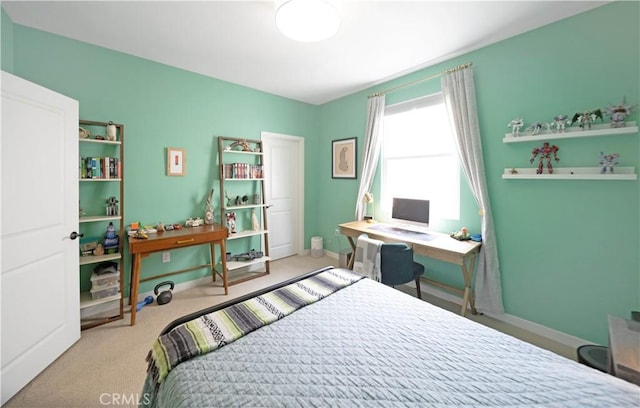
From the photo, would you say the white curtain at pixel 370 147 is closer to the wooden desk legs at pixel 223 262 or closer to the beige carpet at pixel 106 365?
the beige carpet at pixel 106 365

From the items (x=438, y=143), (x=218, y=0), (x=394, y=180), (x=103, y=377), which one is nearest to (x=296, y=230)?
(x=394, y=180)

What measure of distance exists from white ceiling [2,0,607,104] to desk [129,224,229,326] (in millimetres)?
1891

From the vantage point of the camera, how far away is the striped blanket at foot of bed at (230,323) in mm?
1062

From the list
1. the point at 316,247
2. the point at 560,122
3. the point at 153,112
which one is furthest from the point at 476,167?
the point at 153,112

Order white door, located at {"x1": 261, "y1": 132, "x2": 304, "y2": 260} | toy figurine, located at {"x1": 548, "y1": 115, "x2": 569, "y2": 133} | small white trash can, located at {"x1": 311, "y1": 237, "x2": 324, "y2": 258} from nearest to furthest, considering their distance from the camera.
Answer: toy figurine, located at {"x1": 548, "y1": 115, "x2": 569, "y2": 133} → white door, located at {"x1": 261, "y1": 132, "x2": 304, "y2": 260} → small white trash can, located at {"x1": 311, "y1": 237, "x2": 324, "y2": 258}

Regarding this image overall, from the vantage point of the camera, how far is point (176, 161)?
9.62 ft

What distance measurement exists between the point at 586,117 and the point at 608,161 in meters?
0.36

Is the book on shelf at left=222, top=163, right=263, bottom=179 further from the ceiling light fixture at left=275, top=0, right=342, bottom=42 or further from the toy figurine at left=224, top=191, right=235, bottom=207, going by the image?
the ceiling light fixture at left=275, top=0, right=342, bottom=42

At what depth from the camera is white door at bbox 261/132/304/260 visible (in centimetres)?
397

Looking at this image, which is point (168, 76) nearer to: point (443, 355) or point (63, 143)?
point (63, 143)

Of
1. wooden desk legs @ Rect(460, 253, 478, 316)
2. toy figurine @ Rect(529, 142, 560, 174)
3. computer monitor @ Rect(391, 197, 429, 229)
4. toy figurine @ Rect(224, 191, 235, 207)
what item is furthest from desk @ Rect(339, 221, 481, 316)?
toy figurine @ Rect(224, 191, 235, 207)

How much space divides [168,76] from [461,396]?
369 cm

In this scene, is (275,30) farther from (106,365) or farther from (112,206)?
(106,365)

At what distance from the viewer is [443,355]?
3.58 feet
